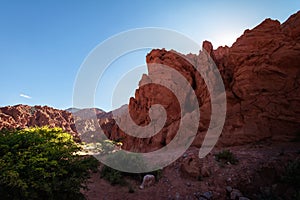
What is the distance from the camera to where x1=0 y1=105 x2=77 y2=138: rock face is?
181 feet

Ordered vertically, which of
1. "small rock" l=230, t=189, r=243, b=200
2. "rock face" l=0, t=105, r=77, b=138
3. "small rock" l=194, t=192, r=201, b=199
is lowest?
"small rock" l=230, t=189, r=243, b=200

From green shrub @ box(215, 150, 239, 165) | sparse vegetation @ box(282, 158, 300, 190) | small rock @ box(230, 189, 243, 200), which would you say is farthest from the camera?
green shrub @ box(215, 150, 239, 165)

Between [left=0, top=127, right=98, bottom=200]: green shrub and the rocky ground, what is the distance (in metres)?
3.51

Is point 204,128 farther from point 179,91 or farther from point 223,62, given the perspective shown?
point 223,62

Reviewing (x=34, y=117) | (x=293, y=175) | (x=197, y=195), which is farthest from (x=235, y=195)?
(x=34, y=117)

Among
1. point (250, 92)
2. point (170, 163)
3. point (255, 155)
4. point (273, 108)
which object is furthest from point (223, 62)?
point (170, 163)

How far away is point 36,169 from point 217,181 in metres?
8.58

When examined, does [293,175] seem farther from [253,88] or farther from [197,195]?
[253,88]

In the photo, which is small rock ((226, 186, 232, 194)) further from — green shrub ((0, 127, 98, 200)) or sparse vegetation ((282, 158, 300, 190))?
green shrub ((0, 127, 98, 200))

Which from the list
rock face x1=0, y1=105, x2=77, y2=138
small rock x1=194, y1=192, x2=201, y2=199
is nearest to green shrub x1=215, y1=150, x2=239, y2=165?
small rock x1=194, y1=192, x2=201, y2=199

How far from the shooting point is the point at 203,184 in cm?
1055

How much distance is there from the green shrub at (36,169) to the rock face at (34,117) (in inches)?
1947

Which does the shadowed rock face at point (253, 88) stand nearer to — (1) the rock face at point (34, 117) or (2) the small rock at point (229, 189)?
(2) the small rock at point (229, 189)

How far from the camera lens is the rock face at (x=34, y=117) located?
181 feet
